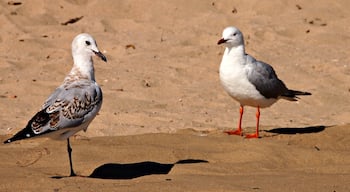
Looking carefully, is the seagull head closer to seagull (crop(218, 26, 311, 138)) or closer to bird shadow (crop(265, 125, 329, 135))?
seagull (crop(218, 26, 311, 138))

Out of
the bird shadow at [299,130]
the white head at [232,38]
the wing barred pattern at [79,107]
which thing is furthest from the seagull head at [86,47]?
the bird shadow at [299,130]

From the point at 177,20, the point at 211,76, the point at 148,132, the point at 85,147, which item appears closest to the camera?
the point at 85,147

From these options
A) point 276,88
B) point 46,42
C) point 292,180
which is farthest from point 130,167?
point 46,42

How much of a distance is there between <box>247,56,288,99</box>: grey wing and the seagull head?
7.56 feet

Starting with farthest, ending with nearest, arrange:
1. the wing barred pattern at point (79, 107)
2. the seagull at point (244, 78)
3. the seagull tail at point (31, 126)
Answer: the seagull at point (244, 78) < the wing barred pattern at point (79, 107) < the seagull tail at point (31, 126)

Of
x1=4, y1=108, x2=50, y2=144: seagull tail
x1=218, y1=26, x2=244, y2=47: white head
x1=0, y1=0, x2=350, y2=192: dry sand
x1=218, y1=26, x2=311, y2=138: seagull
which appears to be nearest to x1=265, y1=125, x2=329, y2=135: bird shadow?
x1=0, y1=0, x2=350, y2=192: dry sand

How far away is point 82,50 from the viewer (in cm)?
766

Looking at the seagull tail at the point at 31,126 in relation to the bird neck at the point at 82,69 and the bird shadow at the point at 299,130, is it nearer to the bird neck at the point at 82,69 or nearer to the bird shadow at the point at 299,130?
the bird neck at the point at 82,69

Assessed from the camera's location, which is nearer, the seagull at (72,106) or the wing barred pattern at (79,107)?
the seagull at (72,106)

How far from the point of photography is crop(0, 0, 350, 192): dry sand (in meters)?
7.23

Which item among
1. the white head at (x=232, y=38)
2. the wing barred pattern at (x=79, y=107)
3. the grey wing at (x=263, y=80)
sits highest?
the white head at (x=232, y=38)

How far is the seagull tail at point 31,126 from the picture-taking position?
6852mm

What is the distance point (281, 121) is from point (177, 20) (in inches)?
177

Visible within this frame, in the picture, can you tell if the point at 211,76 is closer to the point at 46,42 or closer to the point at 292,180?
the point at 46,42
